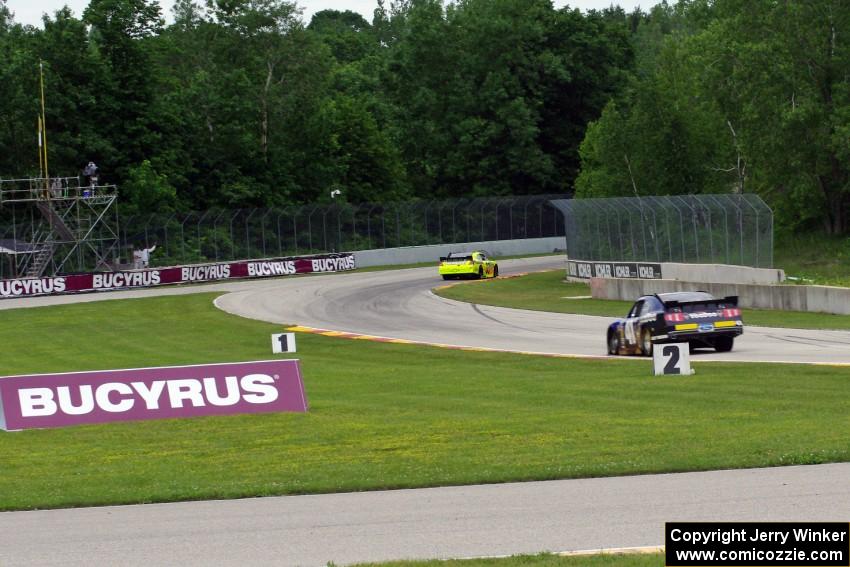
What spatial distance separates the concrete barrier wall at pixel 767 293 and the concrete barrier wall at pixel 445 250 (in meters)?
31.4

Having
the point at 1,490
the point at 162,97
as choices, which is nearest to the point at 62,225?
the point at 162,97

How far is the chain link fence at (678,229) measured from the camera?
40031mm

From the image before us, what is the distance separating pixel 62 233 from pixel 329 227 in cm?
1540

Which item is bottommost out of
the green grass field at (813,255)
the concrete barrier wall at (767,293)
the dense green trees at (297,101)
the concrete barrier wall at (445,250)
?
the concrete barrier wall at (445,250)

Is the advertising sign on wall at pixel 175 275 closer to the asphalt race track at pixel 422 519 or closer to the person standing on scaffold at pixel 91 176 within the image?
the person standing on scaffold at pixel 91 176

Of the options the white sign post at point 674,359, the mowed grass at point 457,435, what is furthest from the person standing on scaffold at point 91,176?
the white sign post at point 674,359

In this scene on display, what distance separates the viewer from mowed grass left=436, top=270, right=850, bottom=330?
106ft

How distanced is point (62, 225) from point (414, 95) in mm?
45695

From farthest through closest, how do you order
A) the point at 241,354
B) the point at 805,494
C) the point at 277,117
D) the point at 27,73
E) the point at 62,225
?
the point at 277,117 → the point at 27,73 → the point at 62,225 → the point at 241,354 → the point at 805,494

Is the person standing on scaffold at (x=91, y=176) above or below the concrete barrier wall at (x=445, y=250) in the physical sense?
above

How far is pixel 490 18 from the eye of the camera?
102 meters

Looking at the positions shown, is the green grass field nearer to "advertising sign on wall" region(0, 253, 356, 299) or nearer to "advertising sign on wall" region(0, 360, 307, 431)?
"advertising sign on wall" region(0, 253, 356, 299)

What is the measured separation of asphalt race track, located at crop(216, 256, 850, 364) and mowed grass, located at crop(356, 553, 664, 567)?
48.9 feet

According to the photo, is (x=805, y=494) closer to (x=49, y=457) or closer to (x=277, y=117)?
(x=49, y=457)
